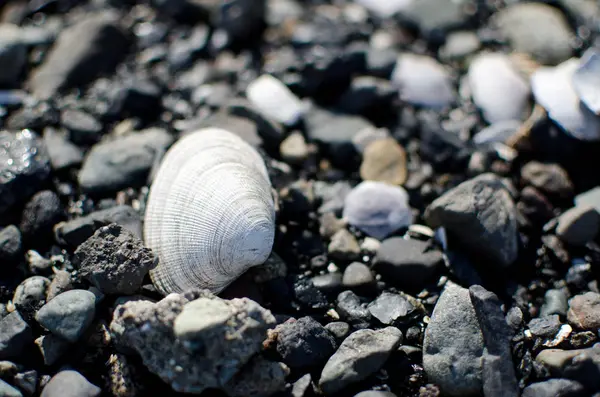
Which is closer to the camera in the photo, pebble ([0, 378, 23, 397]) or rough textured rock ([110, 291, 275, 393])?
rough textured rock ([110, 291, 275, 393])

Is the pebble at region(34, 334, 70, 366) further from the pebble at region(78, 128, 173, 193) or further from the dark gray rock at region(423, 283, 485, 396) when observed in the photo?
the dark gray rock at region(423, 283, 485, 396)

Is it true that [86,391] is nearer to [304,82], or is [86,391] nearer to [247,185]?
[247,185]

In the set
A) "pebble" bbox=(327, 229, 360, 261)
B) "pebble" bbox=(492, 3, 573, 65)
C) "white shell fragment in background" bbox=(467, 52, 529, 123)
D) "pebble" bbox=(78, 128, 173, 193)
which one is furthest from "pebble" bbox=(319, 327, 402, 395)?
"pebble" bbox=(492, 3, 573, 65)

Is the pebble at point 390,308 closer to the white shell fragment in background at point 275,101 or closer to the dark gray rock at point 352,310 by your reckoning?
the dark gray rock at point 352,310

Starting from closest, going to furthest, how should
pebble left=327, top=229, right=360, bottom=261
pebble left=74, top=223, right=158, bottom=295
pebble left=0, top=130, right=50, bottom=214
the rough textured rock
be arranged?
the rough textured rock → pebble left=74, top=223, right=158, bottom=295 → pebble left=327, top=229, right=360, bottom=261 → pebble left=0, top=130, right=50, bottom=214

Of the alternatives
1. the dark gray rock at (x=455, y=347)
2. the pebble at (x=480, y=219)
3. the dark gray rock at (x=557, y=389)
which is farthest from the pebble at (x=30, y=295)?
the dark gray rock at (x=557, y=389)

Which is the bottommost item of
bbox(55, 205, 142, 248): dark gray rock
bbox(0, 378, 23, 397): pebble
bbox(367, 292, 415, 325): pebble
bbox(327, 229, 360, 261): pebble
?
bbox(0, 378, 23, 397): pebble

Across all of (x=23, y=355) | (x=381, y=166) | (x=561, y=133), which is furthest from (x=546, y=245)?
(x=23, y=355)

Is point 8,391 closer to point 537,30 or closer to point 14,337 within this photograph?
point 14,337
